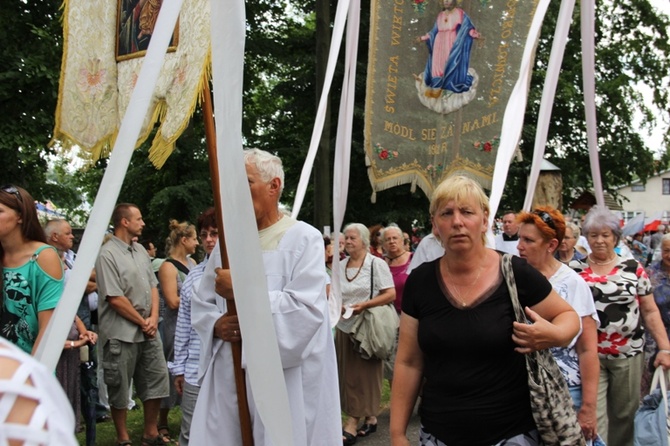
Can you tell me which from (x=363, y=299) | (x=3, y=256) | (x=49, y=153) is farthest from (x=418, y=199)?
(x=3, y=256)

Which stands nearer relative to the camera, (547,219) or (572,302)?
(572,302)

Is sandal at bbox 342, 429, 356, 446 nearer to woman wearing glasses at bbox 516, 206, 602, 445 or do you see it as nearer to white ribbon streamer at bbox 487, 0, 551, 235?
white ribbon streamer at bbox 487, 0, 551, 235

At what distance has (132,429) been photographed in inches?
289

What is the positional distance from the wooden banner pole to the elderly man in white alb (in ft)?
0.16

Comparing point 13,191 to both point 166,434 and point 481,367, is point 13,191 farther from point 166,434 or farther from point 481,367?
point 166,434

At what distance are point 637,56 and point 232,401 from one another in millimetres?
23479

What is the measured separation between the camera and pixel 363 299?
24.2 feet

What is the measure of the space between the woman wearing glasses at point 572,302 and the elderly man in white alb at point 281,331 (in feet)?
4.08

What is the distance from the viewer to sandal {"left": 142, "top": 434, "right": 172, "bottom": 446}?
6457 millimetres

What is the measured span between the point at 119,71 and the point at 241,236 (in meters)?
1.29

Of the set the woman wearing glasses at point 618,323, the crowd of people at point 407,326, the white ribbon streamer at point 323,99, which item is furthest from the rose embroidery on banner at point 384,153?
the woman wearing glasses at point 618,323

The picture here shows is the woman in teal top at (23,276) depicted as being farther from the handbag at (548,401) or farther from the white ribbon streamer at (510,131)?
the white ribbon streamer at (510,131)

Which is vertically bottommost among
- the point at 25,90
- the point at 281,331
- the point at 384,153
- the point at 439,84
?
the point at 281,331

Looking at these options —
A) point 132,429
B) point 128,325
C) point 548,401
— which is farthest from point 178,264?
point 548,401
